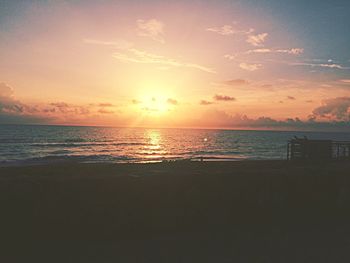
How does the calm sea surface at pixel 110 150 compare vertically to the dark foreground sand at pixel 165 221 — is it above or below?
below

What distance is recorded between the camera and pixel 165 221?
31.2 ft

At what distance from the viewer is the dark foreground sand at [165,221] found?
8041 mm

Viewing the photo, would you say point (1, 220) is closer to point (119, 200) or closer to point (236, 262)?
point (119, 200)

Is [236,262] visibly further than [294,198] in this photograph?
No

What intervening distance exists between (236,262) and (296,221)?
12.6 feet

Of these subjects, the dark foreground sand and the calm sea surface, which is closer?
the dark foreground sand

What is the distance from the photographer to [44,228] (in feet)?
27.9

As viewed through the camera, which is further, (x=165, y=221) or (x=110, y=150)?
(x=110, y=150)

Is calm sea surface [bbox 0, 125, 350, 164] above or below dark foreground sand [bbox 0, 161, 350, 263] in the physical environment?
below

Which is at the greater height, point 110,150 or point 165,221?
point 165,221

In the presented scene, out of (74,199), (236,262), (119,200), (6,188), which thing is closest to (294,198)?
(236,262)

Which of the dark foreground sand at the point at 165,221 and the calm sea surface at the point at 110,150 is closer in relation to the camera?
the dark foreground sand at the point at 165,221

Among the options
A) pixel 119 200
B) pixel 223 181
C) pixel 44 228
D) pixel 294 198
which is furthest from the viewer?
pixel 294 198

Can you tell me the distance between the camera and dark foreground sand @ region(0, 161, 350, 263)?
804cm
